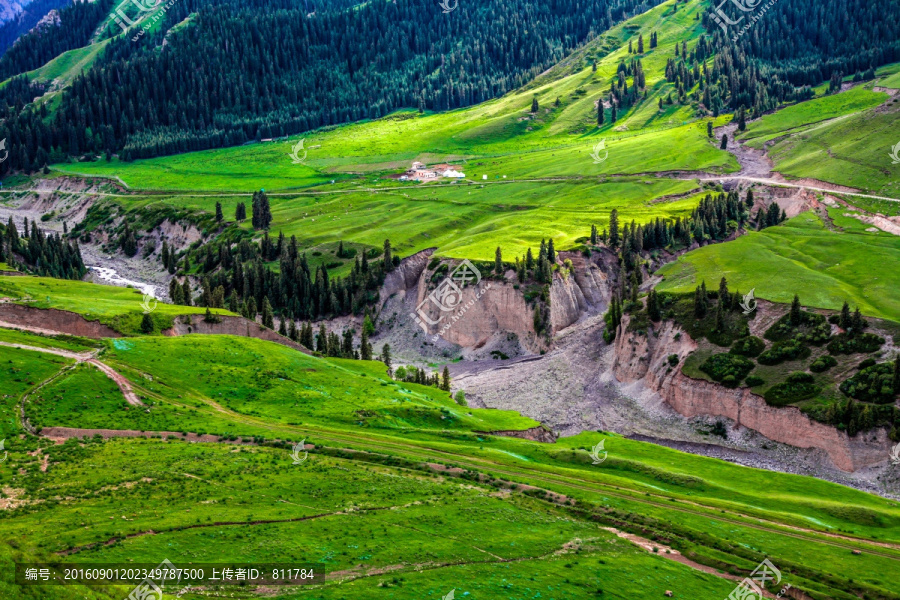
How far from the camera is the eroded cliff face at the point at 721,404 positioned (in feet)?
302

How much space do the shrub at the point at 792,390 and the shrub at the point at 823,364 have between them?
122 centimetres

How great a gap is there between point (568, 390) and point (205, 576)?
89.4 meters

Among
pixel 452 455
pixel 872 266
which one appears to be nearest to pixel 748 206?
pixel 872 266

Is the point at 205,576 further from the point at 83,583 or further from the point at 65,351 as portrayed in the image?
the point at 65,351

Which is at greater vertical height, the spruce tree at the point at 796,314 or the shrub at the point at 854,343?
the spruce tree at the point at 796,314

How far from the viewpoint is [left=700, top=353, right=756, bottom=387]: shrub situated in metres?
108

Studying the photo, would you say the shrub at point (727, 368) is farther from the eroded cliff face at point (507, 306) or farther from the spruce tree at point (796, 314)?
the eroded cliff face at point (507, 306)

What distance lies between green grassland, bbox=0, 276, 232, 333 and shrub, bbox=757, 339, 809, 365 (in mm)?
75164

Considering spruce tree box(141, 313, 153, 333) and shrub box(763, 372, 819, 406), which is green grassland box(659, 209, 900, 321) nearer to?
shrub box(763, 372, 819, 406)

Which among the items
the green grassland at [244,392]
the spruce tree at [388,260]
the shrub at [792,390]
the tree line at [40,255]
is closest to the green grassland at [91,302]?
the green grassland at [244,392]

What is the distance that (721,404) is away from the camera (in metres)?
108

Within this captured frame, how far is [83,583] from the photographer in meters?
37.6

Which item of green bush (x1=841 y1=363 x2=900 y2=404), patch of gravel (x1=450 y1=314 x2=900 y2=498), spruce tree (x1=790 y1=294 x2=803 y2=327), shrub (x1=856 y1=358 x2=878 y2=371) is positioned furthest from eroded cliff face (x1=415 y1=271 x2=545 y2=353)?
green bush (x1=841 y1=363 x2=900 y2=404)

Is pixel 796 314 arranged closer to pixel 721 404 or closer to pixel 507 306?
pixel 721 404
